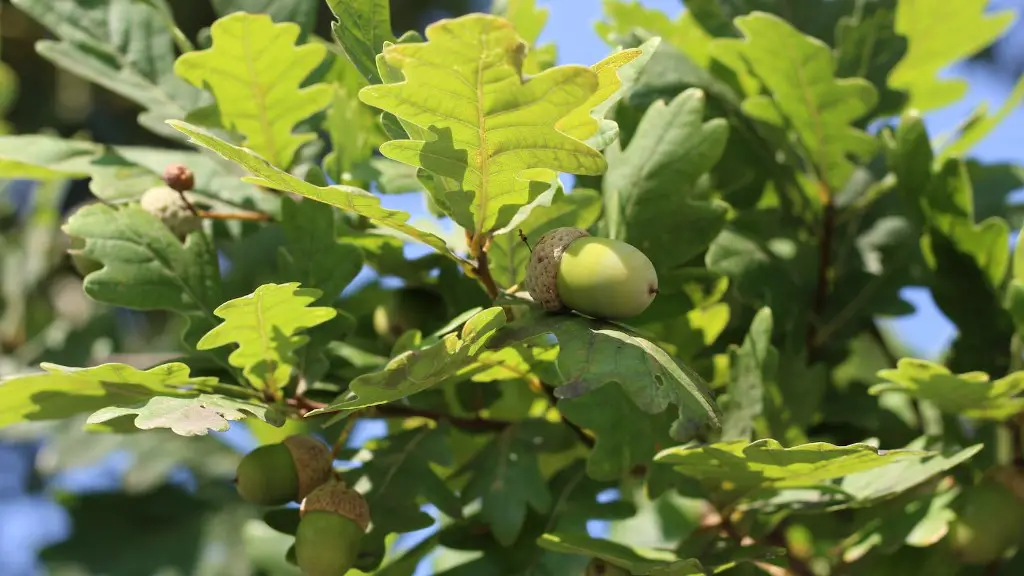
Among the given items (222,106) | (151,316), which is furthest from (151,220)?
(151,316)

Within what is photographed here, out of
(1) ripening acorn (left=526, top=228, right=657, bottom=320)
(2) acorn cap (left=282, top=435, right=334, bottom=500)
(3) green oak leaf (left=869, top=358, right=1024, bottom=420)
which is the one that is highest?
(1) ripening acorn (left=526, top=228, right=657, bottom=320)

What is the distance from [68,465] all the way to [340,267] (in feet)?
4.65

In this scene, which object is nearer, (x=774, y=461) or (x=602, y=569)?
(x=774, y=461)

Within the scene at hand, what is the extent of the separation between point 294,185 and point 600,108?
289 millimetres

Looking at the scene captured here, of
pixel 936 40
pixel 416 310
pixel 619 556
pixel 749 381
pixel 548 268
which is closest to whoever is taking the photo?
pixel 548 268

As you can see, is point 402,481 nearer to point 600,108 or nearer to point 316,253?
point 316,253

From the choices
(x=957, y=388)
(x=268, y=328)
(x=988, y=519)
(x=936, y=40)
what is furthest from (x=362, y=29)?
(x=936, y=40)

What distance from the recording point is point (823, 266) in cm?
157

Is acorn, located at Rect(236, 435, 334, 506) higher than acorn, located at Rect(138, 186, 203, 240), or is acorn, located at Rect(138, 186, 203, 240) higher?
acorn, located at Rect(138, 186, 203, 240)

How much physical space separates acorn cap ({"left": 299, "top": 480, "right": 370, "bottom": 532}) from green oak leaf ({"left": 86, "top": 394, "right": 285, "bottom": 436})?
12 cm

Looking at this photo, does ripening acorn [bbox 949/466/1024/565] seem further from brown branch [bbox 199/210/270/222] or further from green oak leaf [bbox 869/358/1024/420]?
brown branch [bbox 199/210/270/222]

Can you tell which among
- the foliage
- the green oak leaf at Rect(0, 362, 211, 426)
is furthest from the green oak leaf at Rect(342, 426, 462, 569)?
the green oak leaf at Rect(0, 362, 211, 426)

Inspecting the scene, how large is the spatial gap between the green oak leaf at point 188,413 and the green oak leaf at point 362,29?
35 centimetres

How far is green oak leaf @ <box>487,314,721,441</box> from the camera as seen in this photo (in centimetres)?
90
